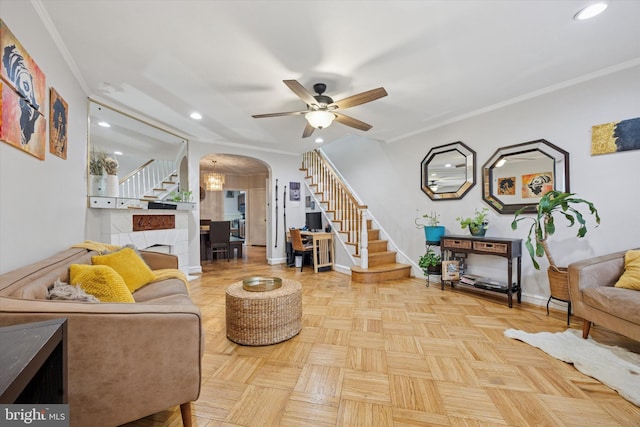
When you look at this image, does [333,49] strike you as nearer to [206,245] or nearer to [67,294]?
[67,294]

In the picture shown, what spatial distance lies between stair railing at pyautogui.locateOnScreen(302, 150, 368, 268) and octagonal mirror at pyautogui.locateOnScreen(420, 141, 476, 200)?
1.12 m

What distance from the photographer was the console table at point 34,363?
0.54m

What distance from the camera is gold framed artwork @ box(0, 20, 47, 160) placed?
4.53 ft

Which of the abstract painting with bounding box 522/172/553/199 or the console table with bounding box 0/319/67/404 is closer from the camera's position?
the console table with bounding box 0/319/67/404

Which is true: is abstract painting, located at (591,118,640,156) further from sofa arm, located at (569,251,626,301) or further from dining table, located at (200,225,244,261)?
dining table, located at (200,225,244,261)

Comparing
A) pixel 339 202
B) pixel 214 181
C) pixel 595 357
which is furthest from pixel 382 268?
pixel 214 181

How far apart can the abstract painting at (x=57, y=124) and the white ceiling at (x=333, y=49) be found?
0.43 meters

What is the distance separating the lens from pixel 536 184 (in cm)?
299

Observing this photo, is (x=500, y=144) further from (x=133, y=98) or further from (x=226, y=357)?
(x=133, y=98)

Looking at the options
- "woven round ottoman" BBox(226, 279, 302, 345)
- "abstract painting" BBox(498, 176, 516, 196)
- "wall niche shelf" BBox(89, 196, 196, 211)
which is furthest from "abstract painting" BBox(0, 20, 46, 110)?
"abstract painting" BBox(498, 176, 516, 196)

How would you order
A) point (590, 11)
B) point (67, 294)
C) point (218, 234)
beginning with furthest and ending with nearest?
point (218, 234), point (590, 11), point (67, 294)

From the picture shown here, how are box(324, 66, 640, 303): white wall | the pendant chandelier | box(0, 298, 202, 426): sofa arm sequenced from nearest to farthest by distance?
box(0, 298, 202, 426): sofa arm
box(324, 66, 640, 303): white wall
the pendant chandelier

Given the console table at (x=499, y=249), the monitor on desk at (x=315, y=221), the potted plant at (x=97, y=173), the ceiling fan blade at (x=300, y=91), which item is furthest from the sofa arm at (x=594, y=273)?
the potted plant at (x=97, y=173)

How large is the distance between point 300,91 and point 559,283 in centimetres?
306
